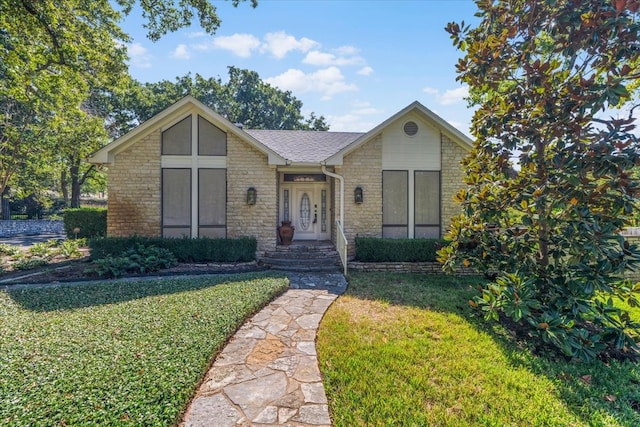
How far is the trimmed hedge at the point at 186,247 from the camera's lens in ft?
30.5

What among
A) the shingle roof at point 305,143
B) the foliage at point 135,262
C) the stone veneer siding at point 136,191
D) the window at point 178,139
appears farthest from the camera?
the shingle roof at point 305,143

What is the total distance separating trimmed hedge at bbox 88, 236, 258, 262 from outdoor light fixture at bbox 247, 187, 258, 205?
132cm

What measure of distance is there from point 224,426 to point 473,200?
17.5 feet

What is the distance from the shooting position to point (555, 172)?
4.78 metres

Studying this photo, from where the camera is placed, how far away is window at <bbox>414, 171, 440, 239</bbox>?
1050cm

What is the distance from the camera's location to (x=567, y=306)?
15.1 feet

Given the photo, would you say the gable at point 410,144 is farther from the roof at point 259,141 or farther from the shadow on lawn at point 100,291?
the shadow on lawn at point 100,291

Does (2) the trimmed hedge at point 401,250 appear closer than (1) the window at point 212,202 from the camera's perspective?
Yes

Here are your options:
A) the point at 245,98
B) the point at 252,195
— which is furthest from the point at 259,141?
the point at 245,98

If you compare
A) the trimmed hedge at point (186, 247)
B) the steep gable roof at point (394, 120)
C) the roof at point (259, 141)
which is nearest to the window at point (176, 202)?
the trimmed hedge at point (186, 247)

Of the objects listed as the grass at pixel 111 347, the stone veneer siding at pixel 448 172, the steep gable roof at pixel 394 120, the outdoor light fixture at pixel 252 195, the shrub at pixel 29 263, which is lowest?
the grass at pixel 111 347

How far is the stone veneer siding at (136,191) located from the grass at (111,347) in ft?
10.7

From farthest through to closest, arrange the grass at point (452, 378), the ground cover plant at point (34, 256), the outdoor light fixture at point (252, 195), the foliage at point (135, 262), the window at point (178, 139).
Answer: the outdoor light fixture at point (252, 195) → the window at point (178, 139) → the ground cover plant at point (34, 256) → the foliage at point (135, 262) → the grass at point (452, 378)

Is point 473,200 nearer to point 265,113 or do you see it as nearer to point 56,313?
point 56,313
